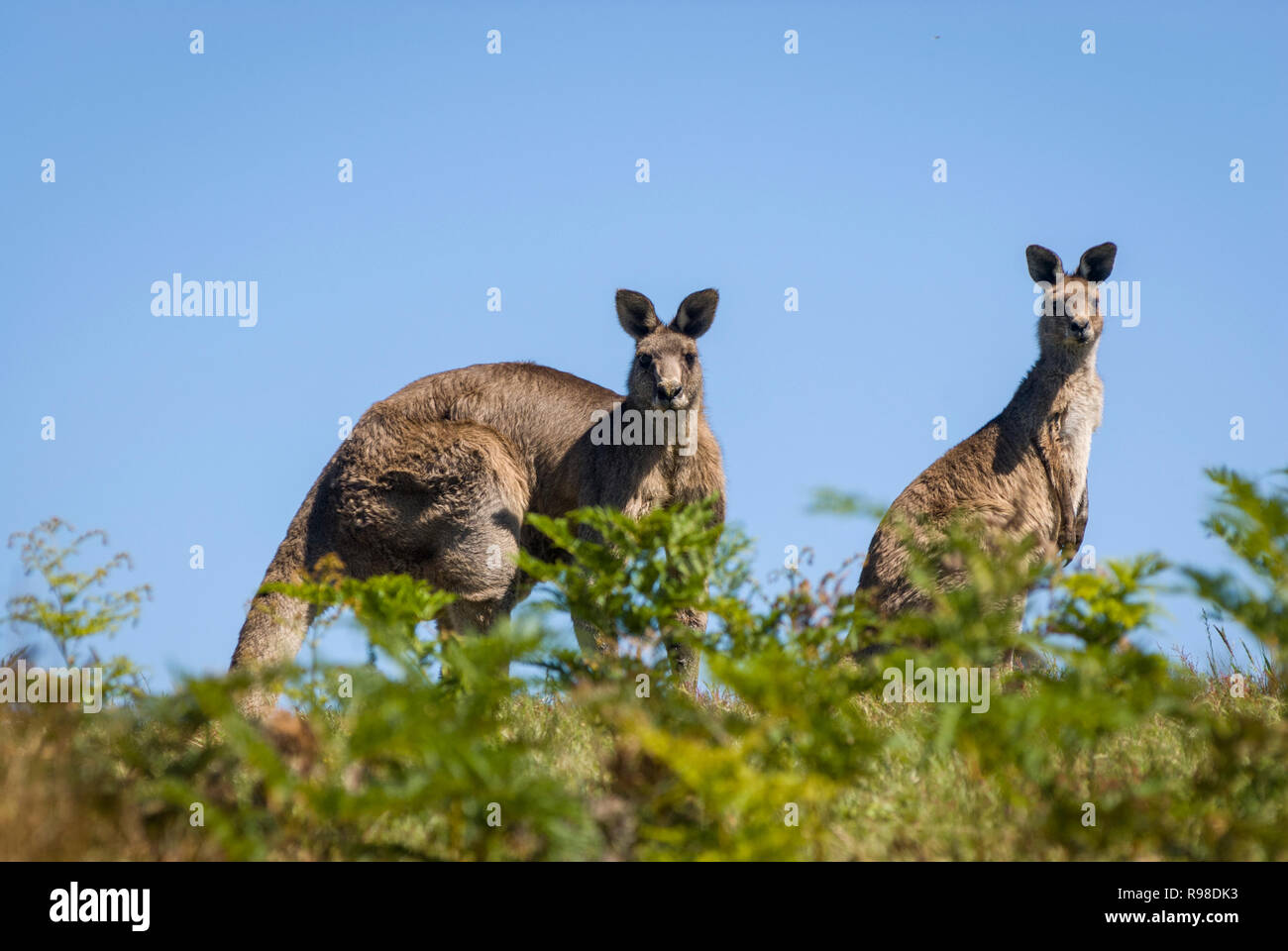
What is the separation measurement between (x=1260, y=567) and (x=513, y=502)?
18.5ft

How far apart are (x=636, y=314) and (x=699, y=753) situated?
6714mm

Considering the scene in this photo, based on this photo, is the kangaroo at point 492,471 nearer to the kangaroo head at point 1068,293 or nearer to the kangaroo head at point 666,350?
the kangaroo head at point 666,350

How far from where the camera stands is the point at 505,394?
920cm

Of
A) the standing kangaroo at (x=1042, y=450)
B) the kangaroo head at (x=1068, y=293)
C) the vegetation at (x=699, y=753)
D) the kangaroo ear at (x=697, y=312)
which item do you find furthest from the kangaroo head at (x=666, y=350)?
the vegetation at (x=699, y=753)

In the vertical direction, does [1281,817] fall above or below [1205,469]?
below

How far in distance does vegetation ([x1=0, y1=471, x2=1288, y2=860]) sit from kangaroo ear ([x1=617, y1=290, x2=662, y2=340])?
5032 millimetres

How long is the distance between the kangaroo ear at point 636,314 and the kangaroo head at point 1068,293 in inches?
134

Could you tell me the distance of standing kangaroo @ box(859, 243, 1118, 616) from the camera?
912 centimetres

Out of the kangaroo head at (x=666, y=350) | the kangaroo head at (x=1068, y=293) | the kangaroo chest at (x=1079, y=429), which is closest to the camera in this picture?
the kangaroo head at (x=666, y=350)

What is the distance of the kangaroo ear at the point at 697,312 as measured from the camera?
9258 mm

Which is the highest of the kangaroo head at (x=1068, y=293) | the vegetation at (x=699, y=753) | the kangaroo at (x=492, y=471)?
the kangaroo head at (x=1068, y=293)

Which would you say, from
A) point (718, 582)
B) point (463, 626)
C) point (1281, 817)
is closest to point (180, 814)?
point (718, 582)

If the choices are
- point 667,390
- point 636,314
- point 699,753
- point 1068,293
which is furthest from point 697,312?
point 699,753
